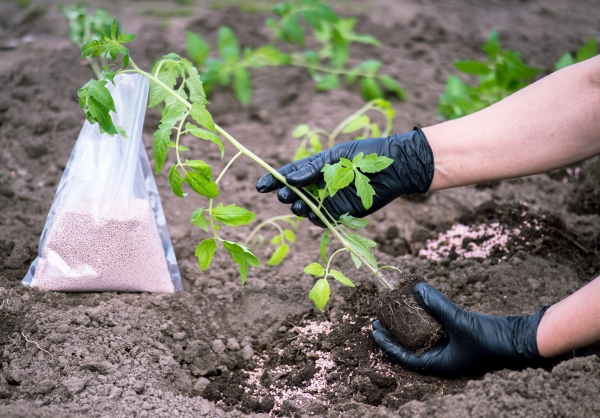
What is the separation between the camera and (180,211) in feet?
9.84

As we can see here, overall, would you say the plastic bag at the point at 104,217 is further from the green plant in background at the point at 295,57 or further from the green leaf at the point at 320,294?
the green plant in background at the point at 295,57

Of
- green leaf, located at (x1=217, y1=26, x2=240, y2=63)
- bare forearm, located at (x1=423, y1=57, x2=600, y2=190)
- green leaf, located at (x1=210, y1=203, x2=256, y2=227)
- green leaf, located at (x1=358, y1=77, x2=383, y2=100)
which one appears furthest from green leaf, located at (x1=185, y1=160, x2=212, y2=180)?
green leaf, located at (x1=358, y1=77, x2=383, y2=100)

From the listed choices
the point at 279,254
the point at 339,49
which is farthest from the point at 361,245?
the point at 339,49

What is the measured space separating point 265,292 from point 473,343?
3.01 ft

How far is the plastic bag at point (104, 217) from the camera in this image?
7.36ft

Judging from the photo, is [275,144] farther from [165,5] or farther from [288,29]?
[165,5]

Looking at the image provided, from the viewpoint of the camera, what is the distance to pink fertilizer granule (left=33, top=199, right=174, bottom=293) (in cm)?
224

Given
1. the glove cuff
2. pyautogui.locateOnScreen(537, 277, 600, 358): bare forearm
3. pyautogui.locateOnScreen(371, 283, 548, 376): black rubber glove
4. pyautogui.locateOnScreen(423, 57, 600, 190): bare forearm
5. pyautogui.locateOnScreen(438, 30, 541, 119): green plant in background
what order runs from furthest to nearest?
pyautogui.locateOnScreen(438, 30, 541, 119): green plant in background
the glove cuff
pyautogui.locateOnScreen(423, 57, 600, 190): bare forearm
pyautogui.locateOnScreen(371, 283, 548, 376): black rubber glove
pyautogui.locateOnScreen(537, 277, 600, 358): bare forearm

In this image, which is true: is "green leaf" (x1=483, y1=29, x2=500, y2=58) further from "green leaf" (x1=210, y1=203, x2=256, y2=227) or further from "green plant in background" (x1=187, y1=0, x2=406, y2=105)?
"green leaf" (x1=210, y1=203, x2=256, y2=227)

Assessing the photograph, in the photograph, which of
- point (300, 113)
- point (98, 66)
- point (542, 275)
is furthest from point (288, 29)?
point (542, 275)

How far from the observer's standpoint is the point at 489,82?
3400mm

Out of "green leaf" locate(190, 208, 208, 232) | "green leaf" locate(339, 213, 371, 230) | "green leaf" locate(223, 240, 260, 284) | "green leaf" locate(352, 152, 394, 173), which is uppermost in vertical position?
"green leaf" locate(352, 152, 394, 173)

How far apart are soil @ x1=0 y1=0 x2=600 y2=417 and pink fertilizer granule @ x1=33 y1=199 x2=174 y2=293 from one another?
0.21 feet

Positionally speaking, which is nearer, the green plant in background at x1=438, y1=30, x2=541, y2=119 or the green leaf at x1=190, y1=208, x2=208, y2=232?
the green leaf at x1=190, y1=208, x2=208, y2=232
